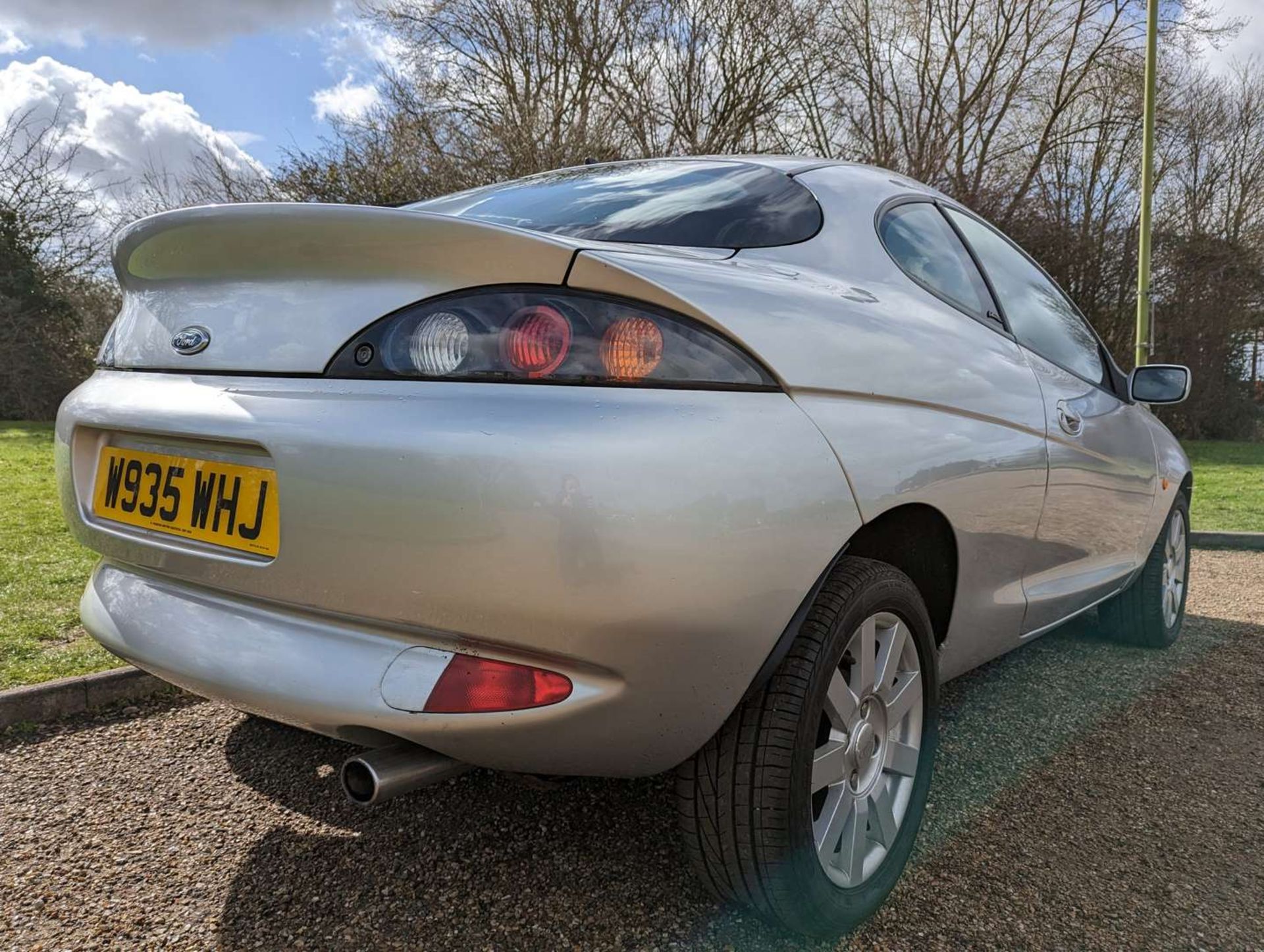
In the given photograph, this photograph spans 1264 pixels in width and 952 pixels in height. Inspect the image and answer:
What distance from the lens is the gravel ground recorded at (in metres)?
1.70

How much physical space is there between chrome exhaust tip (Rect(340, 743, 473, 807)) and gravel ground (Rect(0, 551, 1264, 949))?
0.39 metres

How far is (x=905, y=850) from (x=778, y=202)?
1.40m

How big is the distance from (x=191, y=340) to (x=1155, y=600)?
3.63 m

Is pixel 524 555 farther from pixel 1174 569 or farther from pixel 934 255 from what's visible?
pixel 1174 569

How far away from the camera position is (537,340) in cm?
140

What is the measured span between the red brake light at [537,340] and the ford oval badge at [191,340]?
2.01 feet

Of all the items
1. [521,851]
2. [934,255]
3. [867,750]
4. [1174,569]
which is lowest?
[521,851]

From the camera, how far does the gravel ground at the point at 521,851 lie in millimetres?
1703

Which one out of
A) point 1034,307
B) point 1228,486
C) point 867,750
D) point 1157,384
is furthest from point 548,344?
point 1228,486

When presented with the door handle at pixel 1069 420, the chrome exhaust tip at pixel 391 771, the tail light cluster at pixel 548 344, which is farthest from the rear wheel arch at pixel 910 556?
the door handle at pixel 1069 420

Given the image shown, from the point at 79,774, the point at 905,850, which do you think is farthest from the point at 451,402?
the point at 79,774

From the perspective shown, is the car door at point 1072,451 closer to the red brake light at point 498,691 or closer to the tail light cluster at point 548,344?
the tail light cluster at point 548,344

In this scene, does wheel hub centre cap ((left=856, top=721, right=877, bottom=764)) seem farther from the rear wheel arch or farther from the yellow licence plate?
the yellow licence plate

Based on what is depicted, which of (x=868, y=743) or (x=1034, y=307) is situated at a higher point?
(x=1034, y=307)
